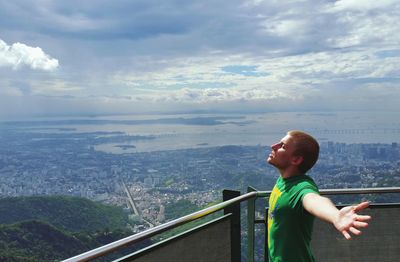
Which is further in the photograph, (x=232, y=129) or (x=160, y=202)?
(x=232, y=129)

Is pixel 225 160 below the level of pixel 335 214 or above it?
below

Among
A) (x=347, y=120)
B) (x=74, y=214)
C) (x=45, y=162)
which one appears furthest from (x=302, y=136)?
(x=347, y=120)

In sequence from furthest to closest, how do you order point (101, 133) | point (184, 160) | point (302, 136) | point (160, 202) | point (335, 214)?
point (101, 133), point (184, 160), point (160, 202), point (302, 136), point (335, 214)

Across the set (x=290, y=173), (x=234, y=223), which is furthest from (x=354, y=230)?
(x=234, y=223)

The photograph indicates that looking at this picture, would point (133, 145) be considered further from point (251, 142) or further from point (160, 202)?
point (160, 202)

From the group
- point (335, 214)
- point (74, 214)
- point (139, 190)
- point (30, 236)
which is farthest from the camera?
point (139, 190)

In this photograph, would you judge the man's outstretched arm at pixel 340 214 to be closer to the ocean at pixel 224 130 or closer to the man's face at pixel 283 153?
the man's face at pixel 283 153

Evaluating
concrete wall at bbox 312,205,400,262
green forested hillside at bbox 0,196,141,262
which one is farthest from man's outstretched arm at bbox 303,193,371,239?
green forested hillside at bbox 0,196,141,262
